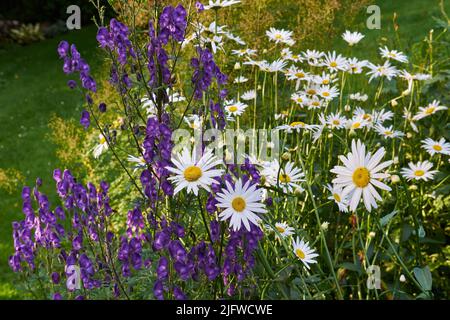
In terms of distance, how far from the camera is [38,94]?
8469 mm

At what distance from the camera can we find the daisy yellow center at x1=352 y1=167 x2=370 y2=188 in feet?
5.50

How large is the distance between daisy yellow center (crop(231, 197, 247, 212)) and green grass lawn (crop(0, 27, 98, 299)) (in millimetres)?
2718

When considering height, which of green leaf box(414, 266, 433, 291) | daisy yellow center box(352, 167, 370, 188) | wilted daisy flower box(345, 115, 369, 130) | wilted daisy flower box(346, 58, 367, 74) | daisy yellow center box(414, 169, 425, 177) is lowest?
A: green leaf box(414, 266, 433, 291)

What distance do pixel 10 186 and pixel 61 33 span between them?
22.8 feet

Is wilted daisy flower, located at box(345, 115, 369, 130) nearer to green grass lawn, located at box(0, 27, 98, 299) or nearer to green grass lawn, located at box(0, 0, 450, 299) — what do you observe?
green grass lawn, located at box(0, 0, 450, 299)

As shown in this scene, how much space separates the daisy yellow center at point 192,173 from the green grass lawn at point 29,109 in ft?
8.68

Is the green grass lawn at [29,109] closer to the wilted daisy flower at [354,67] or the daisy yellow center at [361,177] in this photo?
the wilted daisy flower at [354,67]

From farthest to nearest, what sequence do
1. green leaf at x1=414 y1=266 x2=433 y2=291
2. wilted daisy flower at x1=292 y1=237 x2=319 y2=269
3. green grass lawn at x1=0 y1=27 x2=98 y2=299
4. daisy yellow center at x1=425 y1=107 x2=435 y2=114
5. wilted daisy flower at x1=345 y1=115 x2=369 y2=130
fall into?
green grass lawn at x1=0 y1=27 x2=98 y2=299, daisy yellow center at x1=425 y1=107 x2=435 y2=114, wilted daisy flower at x1=345 y1=115 x2=369 y2=130, wilted daisy flower at x1=292 y1=237 x2=319 y2=269, green leaf at x1=414 y1=266 x2=433 y2=291

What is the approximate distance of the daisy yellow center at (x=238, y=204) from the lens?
5.71ft

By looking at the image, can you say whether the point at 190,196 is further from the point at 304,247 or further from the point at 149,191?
the point at 304,247

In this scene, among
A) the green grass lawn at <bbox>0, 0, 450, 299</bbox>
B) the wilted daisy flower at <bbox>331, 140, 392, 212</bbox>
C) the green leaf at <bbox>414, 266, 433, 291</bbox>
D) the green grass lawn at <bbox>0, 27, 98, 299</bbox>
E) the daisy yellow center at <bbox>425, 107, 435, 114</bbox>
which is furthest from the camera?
→ the green grass lawn at <bbox>0, 0, 450, 299</bbox>

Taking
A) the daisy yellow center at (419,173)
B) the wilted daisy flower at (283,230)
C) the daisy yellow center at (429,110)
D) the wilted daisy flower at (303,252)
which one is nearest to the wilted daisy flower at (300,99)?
the daisy yellow center at (429,110)

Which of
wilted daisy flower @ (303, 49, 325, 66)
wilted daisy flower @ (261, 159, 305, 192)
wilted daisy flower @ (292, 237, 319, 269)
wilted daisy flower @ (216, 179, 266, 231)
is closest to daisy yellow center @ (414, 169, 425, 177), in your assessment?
wilted daisy flower @ (261, 159, 305, 192)
